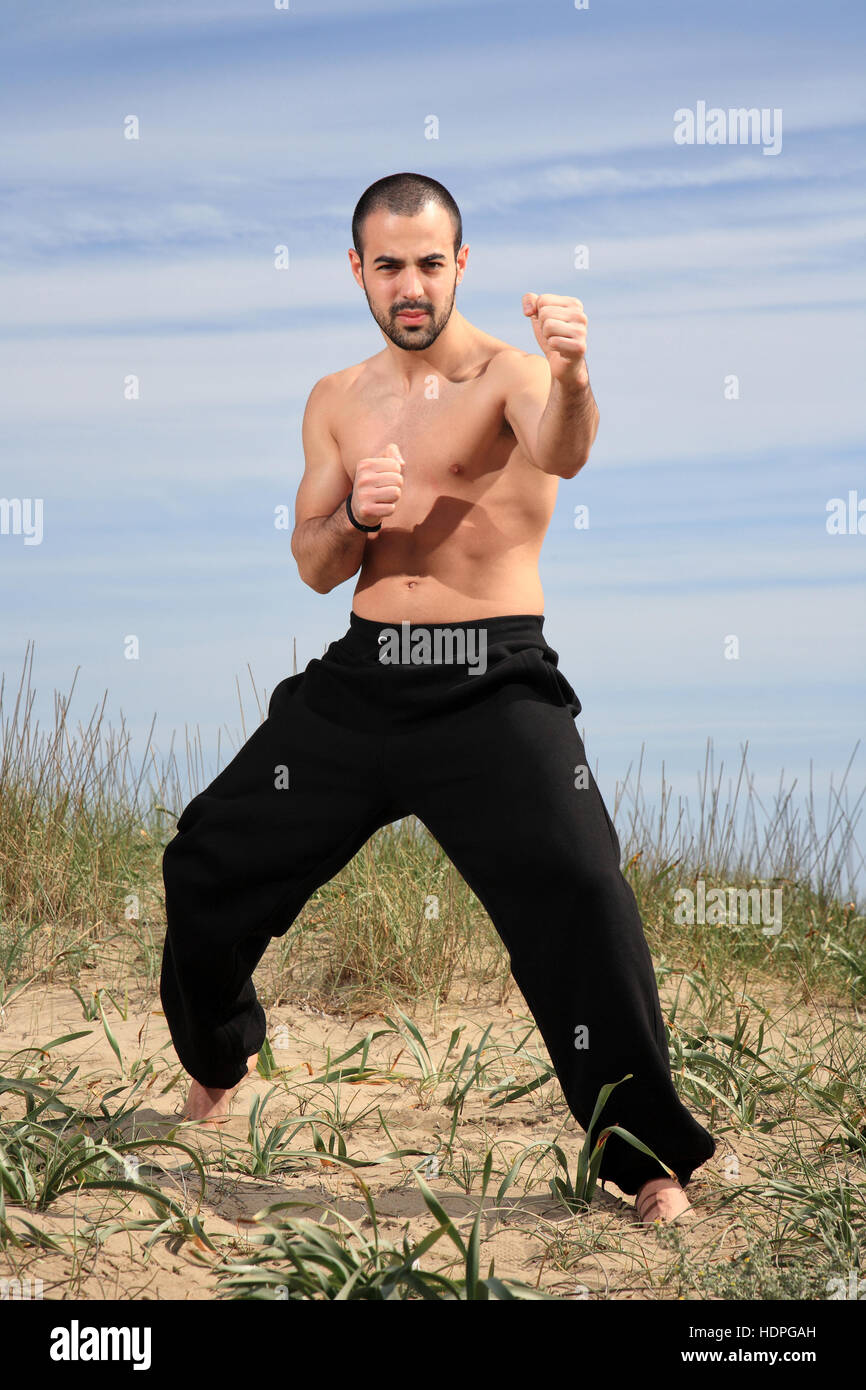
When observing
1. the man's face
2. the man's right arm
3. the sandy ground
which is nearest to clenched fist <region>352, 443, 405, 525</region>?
the man's right arm

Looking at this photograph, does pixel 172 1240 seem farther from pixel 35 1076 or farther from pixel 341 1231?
pixel 35 1076

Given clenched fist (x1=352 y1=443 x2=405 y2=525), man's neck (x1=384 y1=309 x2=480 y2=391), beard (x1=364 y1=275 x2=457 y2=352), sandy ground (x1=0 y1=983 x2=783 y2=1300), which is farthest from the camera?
man's neck (x1=384 y1=309 x2=480 y2=391)

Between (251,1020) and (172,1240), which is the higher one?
(251,1020)

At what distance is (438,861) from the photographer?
6398mm

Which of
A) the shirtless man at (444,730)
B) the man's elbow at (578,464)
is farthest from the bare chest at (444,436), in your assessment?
the man's elbow at (578,464)

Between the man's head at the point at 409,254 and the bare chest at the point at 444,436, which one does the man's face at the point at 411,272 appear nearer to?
the man's head at the point at 409,254

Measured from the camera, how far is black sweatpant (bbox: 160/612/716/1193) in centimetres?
346

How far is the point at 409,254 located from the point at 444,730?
1.47m

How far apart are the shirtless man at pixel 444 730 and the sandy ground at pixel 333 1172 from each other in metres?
0.22

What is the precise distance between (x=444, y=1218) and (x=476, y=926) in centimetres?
315

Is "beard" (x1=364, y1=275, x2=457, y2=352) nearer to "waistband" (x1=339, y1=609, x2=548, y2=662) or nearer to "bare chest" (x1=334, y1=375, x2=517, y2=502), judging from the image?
"bare chest" (x1=334, y1=375, x2=517, y2=502)

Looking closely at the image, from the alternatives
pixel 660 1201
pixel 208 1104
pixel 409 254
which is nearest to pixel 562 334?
pixel 409 254

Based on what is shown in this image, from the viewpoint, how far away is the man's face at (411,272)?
389 centimetres
